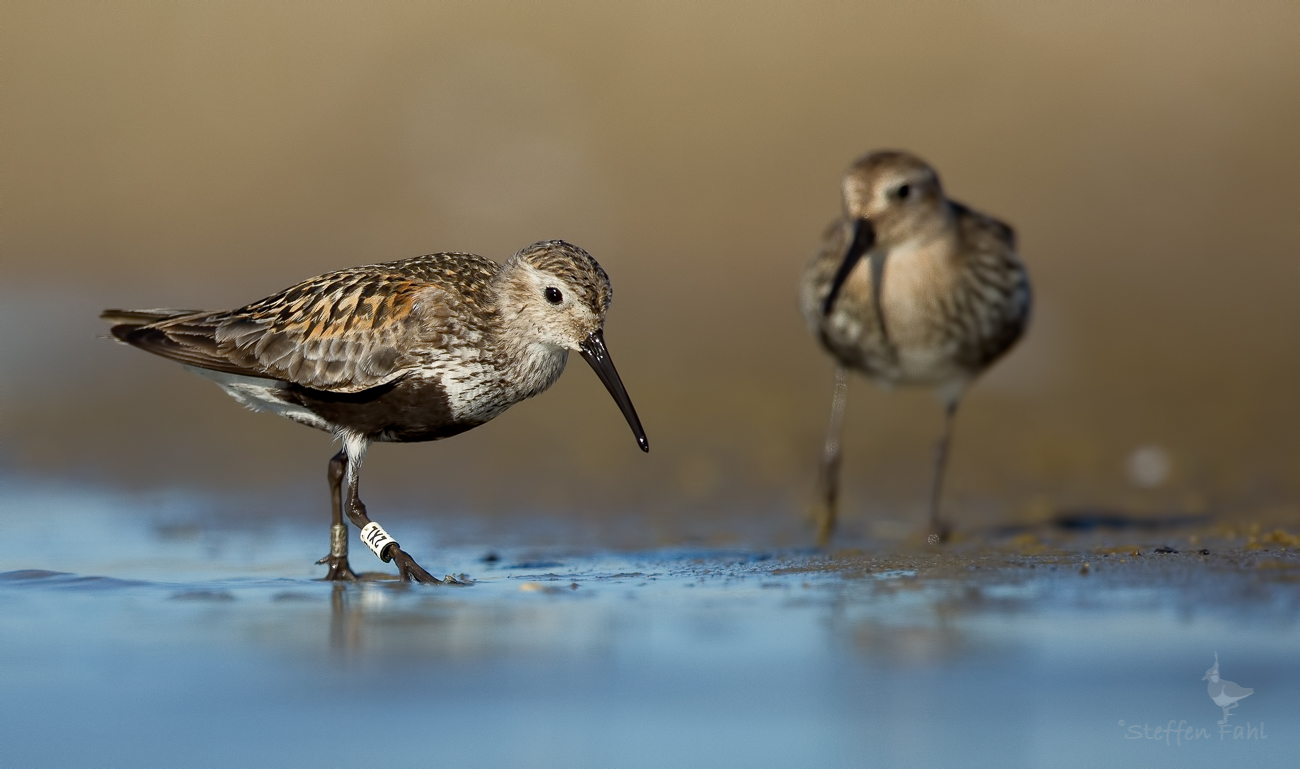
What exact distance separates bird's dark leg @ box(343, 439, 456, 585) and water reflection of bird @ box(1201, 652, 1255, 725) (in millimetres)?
3852

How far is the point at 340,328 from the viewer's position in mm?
8789

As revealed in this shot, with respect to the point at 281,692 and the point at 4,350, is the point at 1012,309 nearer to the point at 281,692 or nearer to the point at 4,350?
the point at 281,692

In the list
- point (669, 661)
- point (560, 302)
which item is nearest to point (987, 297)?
point (560, 302)

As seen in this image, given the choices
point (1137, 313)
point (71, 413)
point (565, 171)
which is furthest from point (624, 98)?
point (71, 413)

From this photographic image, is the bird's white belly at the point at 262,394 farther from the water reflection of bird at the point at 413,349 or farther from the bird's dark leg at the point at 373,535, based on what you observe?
the bird's dark leg at the point at 373,535

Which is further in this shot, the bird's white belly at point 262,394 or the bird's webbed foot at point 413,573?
the bird's white belly at point 262,394

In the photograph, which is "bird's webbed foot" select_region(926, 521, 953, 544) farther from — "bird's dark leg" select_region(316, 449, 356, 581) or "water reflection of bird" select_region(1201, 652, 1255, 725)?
"water reflection of bird" select_region(1201, 652, 1255, 725)

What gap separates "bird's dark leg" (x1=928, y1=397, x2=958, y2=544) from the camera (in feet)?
31.9

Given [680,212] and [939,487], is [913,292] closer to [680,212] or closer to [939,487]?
[939,487]

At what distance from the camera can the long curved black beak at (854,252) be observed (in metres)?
10.5

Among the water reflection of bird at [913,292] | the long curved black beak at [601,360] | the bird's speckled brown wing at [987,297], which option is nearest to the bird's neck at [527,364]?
the long curved black beak at [601,360]

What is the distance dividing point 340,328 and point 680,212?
524 inches

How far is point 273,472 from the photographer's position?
12578 mm

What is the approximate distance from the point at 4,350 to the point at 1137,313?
39.3ft
